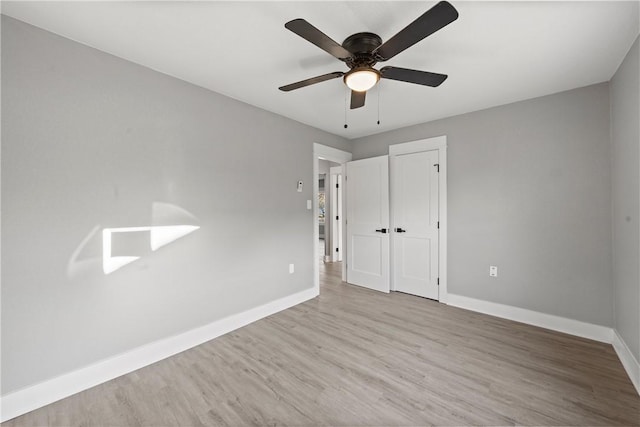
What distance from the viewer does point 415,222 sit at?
3.83m

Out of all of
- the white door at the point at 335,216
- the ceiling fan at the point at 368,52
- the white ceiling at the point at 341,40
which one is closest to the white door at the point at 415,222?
the white ceiling at the point at 341,40

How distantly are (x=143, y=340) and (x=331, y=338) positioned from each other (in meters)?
1.64

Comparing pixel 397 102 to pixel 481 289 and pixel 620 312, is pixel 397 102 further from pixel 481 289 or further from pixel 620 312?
pixel 620 312

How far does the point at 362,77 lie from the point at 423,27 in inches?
19.7

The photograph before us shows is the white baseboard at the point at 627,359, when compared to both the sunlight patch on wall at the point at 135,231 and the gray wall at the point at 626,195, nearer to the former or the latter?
the gray wall at the point at 626,195

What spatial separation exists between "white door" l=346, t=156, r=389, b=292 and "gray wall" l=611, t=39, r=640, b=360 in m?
2.32

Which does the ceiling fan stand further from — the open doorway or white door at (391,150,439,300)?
the open doorway

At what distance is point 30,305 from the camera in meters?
1.72

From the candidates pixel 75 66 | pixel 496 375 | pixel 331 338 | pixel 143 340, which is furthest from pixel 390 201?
pixel 75 66

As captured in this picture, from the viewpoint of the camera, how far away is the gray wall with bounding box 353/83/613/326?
2580mm

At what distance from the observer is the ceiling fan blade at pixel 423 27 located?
3.95 ft

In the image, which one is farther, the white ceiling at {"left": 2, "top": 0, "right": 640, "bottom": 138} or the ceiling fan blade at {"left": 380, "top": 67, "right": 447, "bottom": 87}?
the ceiling fan blade at {"left": 380, "top": 67, "right": 447, "bottom": 87}

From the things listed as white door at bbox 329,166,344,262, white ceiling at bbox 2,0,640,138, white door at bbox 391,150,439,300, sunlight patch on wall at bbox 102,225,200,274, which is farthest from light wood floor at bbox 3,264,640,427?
white door at bbox 329,166,344,262

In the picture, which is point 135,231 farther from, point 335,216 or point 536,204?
point 335,216
